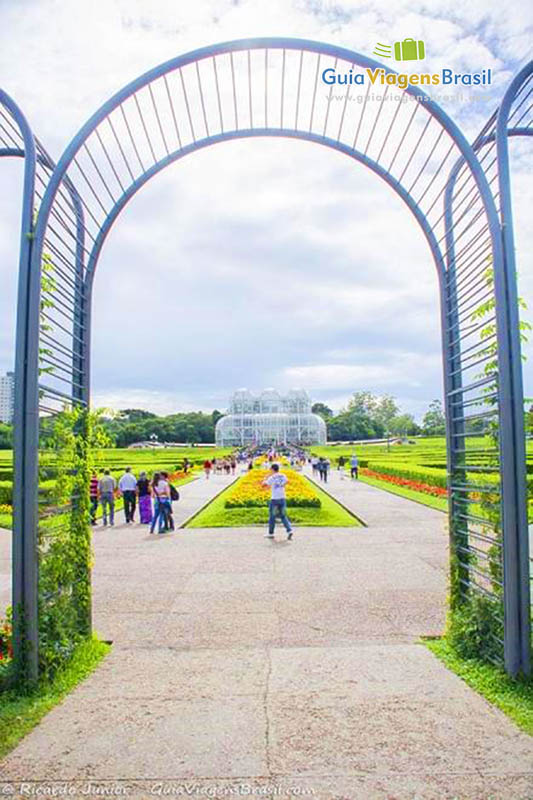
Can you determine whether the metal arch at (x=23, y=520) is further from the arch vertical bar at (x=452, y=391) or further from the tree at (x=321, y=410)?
the tree at (x=321, y=410)

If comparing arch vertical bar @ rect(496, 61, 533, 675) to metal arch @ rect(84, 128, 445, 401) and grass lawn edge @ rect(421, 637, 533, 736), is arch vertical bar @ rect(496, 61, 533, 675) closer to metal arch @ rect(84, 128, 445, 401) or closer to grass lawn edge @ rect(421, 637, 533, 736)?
grass lawn edge @ rect(421, 637, 533, 736)

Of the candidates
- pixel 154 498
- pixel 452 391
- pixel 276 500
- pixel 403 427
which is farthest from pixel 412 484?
pixel 403 427

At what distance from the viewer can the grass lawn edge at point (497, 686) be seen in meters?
3.84

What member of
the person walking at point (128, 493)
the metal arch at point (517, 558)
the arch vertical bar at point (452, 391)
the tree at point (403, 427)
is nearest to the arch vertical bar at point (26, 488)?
the metal arch at point (517, 558)

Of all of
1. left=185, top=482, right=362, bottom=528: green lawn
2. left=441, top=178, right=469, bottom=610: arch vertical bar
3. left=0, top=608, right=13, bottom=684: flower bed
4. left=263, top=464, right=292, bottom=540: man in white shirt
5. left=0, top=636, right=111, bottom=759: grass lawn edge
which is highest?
left=441, top=178, right=469, bottom=610: arch vertical bar

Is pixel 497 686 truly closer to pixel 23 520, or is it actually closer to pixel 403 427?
pixel 23 520

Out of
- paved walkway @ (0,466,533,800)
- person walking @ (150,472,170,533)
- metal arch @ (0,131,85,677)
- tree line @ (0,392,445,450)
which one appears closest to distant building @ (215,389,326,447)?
tree line @ (0,392,445,450)

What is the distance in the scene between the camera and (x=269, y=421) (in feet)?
282

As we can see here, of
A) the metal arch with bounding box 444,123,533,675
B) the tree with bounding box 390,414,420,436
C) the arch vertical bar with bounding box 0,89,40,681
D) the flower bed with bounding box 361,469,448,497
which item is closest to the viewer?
the metal arch with bounding box 444,123,533,675

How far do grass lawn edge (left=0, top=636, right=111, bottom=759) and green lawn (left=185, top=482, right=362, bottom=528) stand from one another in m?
8.95

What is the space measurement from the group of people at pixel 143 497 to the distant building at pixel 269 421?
66.8 meters

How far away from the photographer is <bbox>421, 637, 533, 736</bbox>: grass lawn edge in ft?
12.6

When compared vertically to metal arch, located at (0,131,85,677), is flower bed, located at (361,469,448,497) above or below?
below

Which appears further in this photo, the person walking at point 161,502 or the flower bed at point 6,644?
the person walking at point 161,502
